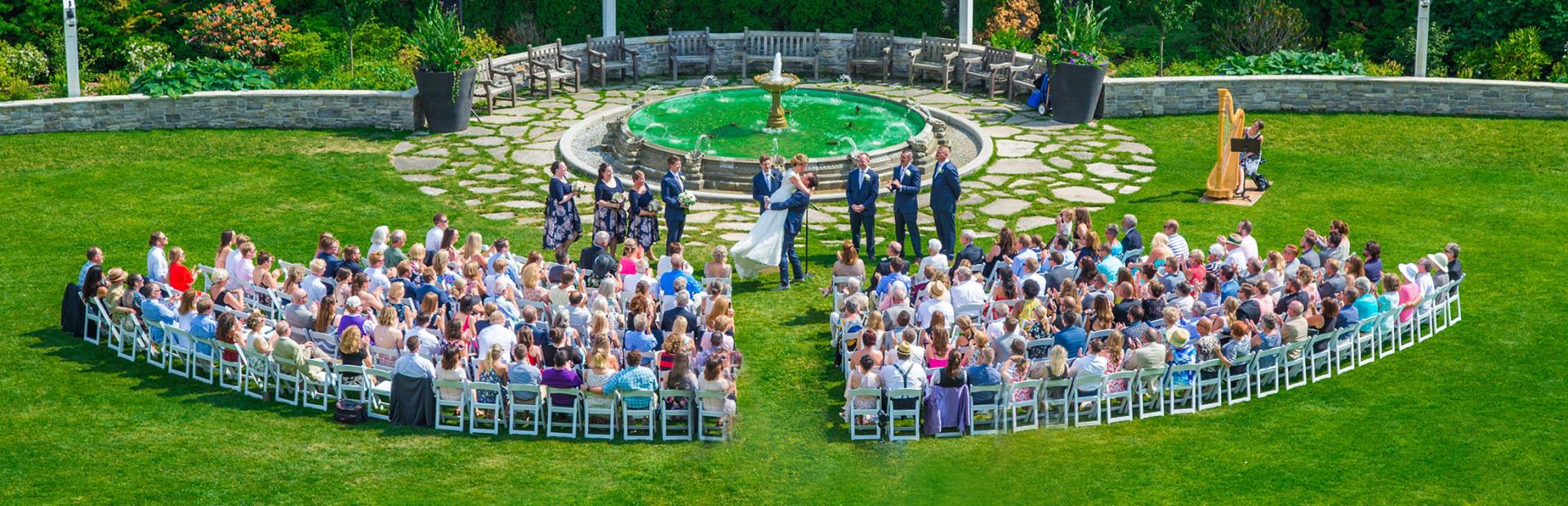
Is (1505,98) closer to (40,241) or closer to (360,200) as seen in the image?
(360,200)

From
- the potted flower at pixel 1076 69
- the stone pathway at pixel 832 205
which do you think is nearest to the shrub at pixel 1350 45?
the potted flower at pixel 1076 69

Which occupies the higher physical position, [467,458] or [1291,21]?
[1291,21]

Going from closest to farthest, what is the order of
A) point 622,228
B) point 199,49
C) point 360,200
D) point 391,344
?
1. point 391,344
2. point 622,228
3. point 360,200
4. point 199,49

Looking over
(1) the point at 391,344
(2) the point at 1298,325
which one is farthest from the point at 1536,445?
(1) the point at 391,344

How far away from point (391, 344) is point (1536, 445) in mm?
9720

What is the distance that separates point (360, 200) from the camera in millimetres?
20703

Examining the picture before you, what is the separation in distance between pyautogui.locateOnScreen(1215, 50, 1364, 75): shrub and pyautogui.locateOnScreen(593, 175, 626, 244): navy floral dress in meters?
11.8

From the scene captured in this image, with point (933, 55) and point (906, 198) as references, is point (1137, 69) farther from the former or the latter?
point (906, 198)

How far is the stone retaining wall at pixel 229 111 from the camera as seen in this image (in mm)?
23594

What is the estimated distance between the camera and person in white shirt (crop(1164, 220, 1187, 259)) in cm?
1670

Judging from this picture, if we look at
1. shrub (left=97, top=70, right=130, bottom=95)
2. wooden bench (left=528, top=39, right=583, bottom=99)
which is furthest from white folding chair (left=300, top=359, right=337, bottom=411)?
wooden bench (left=528, top=39, right=583, bottom=99)

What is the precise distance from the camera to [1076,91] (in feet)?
80.6

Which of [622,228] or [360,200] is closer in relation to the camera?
[622,228]

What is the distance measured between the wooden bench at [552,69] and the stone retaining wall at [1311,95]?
9.02m
